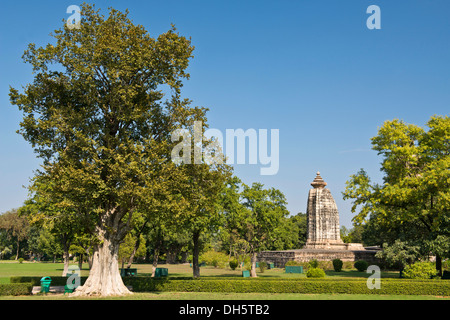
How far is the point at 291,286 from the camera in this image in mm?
26078

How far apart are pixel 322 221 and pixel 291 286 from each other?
35.3 metres

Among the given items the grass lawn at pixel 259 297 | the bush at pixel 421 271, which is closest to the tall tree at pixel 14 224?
the grass lawn at pixel 259 297

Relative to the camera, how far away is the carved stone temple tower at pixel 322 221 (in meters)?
59.3

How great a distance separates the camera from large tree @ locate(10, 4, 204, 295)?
23.1m

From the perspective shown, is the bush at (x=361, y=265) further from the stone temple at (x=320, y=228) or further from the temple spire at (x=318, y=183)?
the temple spire at (x=318, y=183)

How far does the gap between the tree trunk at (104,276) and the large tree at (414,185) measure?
21.6m

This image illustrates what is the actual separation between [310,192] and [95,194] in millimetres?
44139

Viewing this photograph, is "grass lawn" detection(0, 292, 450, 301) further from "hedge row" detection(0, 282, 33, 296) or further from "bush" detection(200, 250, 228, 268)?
"bush" detection(200, 250, 228, 268)

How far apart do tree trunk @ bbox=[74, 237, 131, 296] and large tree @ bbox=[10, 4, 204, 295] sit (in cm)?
6

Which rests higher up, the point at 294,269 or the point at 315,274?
the point at 315,274

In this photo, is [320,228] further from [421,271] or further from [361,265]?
[421,271]

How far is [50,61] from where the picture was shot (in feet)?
81.7

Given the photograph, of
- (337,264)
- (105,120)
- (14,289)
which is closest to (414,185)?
(337,264)
